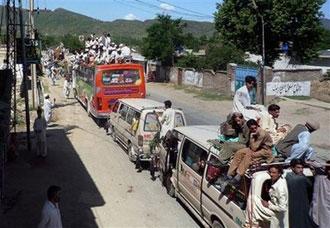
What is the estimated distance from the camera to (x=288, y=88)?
31.5 metres

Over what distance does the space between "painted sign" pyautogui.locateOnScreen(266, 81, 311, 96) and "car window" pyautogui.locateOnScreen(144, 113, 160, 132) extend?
17476 mm

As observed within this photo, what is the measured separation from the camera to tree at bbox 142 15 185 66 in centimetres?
5034

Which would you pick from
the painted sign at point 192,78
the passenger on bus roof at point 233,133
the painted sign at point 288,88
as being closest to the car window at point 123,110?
the passenger on bus roof at point 233,133

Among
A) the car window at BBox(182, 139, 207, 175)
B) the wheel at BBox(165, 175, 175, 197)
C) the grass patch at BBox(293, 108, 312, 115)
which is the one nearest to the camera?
the car window at BBox(182, 139, 207, 175)

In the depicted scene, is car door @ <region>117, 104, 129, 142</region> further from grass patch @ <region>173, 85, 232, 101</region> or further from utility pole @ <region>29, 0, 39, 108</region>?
grass patch @ <region>173, 85, 232, 101</region>

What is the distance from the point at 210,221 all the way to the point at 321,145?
1081 cm

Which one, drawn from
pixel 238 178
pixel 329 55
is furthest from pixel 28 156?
pixel 329 55

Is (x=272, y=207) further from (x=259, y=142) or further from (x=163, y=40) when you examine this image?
(x=163, y=40)

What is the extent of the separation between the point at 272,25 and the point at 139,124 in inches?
970

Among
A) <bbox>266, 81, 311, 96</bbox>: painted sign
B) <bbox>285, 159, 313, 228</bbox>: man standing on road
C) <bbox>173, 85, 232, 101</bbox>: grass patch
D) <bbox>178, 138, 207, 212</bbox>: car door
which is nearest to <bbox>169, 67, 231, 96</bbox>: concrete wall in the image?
<bbox>173, 85, 232, 101</bbox>: grass patch

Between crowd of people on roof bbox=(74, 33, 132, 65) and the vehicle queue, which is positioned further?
crowd of people on roof bbox=(74, 33, 132, 65)

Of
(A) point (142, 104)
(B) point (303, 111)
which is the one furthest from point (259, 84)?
(A) point (142, 104)

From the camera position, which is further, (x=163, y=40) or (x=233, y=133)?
(x=163, y=40)

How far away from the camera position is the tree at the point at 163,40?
165 feet
